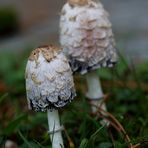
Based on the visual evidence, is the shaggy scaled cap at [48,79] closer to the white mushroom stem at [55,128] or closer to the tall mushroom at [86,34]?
the white mushroom stem at [55,128]

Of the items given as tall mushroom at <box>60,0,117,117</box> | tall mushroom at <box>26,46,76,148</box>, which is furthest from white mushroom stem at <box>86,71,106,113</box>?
tall mushroom at <box>26,46,76,148</box>

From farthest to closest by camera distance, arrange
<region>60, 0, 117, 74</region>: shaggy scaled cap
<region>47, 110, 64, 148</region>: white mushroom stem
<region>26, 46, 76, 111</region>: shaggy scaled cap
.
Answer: <region>60, 0, 117, 74</region>: shaggy scaled cap < <region>47, 110, 64, 148</region>: white mushroom stem < <region>26, 46, 76, 111</region>: shaggy scaled cap

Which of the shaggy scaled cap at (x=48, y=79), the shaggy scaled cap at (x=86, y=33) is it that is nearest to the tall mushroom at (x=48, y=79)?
the shaggy scaled cap at (x=48, y=79)

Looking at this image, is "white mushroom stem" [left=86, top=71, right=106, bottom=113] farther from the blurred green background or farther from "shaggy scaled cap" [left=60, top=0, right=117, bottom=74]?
"shaggy scaled cap" [left=60, top=0, right=117, bottom=74]

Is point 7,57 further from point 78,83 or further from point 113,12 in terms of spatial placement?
point 113,12

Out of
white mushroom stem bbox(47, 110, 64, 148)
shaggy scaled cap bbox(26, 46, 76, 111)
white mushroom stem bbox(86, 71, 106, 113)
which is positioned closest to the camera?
shaggy scaled cap bbox(26, 46, 76, 111)
